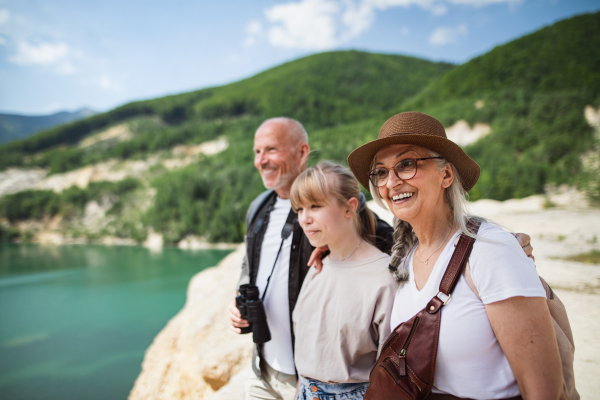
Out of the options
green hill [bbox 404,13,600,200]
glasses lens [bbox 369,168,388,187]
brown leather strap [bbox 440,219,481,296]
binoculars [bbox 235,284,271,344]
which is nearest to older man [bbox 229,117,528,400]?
binoculars [bbox 235,284,271,344]

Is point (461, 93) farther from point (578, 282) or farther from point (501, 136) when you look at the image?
point (578, 282)

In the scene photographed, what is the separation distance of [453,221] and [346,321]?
2.19ft

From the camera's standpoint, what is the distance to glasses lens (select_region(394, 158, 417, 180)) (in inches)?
48.9

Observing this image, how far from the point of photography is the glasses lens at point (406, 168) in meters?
1.24

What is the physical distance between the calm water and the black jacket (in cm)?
955

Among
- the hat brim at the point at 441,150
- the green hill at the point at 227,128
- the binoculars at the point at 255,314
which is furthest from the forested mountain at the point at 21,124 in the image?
the hat brim at the point at 441,150

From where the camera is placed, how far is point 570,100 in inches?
1170

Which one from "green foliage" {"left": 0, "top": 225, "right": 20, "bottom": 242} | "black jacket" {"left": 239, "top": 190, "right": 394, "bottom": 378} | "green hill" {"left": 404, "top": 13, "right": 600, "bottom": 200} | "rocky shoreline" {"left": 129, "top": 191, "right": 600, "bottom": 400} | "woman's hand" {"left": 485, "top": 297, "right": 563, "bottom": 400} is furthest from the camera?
"green foliage" {"left": 0, "top": 225, "right": 20, "bottom": 242}

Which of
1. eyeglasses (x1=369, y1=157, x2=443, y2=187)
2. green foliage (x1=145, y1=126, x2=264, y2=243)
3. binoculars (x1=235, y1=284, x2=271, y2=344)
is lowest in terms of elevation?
green foliage (x1=145, y1=126, x2=264, y2=243)

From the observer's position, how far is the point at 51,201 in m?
54.4

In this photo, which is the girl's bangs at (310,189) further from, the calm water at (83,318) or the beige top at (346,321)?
the calm water at (83,318)

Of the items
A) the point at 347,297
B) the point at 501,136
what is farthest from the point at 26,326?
the point at 501,136

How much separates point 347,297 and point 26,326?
20.2m

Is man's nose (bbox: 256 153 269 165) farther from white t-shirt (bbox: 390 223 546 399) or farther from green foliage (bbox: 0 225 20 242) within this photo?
green foliage (bbox: 0 225 20 242)
